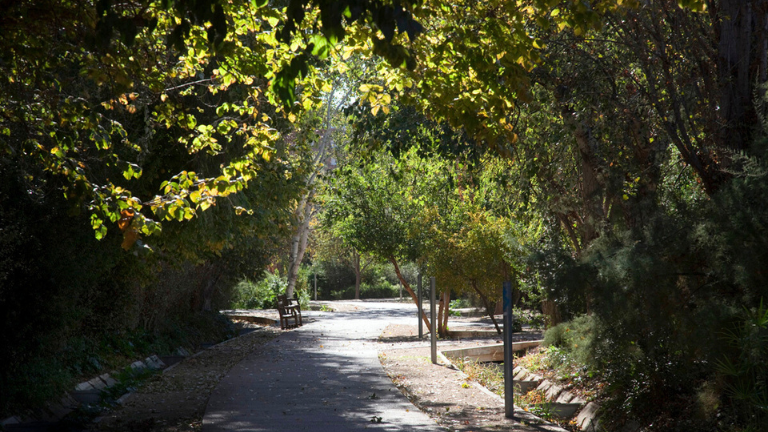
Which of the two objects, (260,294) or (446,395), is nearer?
(446,395)

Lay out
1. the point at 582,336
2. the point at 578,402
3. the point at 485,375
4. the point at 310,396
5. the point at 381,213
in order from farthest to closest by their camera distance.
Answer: the point at 381,213 < the point at 485,375 < the point at 310,396 < the point at 578,402 < the point at 582,336

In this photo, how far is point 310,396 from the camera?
A: 9617 mm

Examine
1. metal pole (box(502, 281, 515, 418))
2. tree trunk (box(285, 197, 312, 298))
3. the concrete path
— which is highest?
tree trunk (box(285, 197, 312, 298))

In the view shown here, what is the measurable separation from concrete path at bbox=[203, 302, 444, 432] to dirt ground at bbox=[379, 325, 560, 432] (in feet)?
0.76

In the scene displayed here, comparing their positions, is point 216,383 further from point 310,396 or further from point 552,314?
point 552,314

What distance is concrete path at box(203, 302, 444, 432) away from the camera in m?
7.69

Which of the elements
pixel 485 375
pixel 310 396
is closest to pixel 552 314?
pixel 485 375

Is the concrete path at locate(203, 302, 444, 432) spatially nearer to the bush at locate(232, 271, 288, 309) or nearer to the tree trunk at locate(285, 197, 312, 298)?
the tree trunk at locate(285, 197, 312, 298)

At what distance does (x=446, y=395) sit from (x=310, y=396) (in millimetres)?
1949

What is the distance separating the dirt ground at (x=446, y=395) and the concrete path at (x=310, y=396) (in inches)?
9.1

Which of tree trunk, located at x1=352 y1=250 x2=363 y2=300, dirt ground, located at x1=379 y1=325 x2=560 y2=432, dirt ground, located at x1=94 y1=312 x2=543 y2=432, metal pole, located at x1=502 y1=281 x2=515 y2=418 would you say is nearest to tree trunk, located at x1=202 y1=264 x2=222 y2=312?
dirt ground, located at x1=94 y1=312 x2=543 y2=432

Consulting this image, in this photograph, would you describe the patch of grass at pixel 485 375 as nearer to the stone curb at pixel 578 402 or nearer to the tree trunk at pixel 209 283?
the stone curb at pixel 578 402

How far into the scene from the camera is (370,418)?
8000 mm

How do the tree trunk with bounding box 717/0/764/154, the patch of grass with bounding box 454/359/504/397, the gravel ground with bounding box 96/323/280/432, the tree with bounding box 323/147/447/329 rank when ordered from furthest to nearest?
1. the tree with bounding box 323/147/447/329
2. the patch of grass with bounding box 454/359/504/397
3. the gravel ground with bounding box 96/323/280/432
4. the tree trunk with bounding box 717/0/764/154
